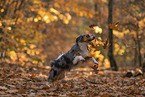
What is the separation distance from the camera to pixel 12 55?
346 inches

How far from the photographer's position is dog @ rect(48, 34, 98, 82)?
521 centimetres

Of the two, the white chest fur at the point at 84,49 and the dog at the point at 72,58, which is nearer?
the dog at the point at 72,58

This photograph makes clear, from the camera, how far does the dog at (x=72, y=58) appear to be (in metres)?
5.21

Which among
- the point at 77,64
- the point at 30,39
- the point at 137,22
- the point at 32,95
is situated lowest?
the point at 32,95

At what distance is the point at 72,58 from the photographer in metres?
5.22

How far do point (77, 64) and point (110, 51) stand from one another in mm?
4592

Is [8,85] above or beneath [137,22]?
beneath

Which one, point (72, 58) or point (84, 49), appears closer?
point (72, 58)

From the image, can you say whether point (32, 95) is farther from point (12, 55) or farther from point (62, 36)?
point (62, 36)

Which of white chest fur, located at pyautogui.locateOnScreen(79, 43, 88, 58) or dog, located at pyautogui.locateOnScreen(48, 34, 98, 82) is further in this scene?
white chest fur, located at pyautogui.locateOnScreen(79, 43, 88, 58)

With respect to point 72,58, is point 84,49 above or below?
above

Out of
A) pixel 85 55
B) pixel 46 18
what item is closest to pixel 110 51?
pixel 46 18

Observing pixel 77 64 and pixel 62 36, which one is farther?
pixel 62 36

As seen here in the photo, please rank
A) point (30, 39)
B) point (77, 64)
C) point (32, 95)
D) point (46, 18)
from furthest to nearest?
point (30, 39), point (46, 18), point (77, 64), point (32, 95)
